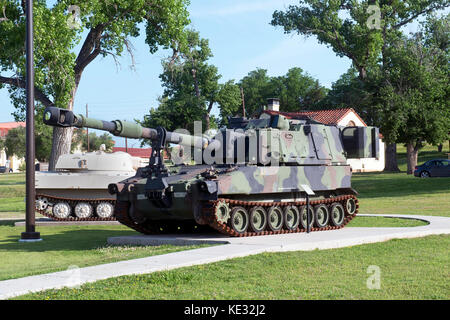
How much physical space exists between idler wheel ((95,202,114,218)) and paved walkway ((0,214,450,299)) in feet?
21.3

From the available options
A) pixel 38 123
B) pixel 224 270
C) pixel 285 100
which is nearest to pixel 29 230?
pixel 224 270

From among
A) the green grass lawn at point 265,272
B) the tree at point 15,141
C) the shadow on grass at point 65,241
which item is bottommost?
the shadow on grass at point 65,241

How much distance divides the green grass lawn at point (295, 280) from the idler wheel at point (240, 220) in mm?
2711

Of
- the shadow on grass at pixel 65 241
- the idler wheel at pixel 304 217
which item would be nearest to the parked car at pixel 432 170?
the idler wheel at pixel 304 217

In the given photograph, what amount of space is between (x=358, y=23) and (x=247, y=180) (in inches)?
1353

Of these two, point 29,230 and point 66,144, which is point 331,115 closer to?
point 66,144

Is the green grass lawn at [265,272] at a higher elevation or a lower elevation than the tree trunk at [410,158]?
lower

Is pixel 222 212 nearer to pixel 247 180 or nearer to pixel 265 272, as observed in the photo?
pixel 247 180

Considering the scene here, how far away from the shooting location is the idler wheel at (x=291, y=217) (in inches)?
576

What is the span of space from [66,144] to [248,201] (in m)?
13.4

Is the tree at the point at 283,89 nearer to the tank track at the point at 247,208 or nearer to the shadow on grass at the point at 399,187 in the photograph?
the shadow on grass at the point at 399,187

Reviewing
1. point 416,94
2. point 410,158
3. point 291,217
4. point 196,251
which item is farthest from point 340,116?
point 196,251

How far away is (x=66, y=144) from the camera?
992 inches

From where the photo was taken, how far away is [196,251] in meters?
11.0
